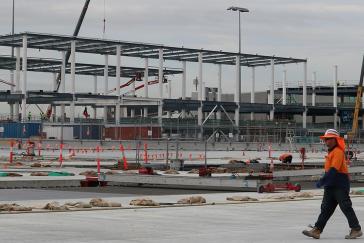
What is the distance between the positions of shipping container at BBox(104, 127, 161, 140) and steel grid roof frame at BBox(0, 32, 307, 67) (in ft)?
37.7

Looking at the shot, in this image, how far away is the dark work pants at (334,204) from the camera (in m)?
12.5

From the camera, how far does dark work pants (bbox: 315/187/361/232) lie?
41.0ft

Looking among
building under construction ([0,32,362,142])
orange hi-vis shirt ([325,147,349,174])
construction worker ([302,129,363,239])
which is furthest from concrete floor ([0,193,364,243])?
building under construction ([0,32,362,142])

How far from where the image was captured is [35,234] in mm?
12602

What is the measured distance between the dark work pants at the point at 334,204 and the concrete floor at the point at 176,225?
288mm

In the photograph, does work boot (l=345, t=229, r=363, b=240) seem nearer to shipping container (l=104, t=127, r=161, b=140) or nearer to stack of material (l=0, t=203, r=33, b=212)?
stack of material (l=0, t=203, r=33, b=212)

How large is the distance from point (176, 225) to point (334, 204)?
2.96 m

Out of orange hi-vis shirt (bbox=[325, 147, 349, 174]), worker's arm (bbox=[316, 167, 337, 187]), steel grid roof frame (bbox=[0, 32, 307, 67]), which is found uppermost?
steel grid roof frame (bbox=[0, 32, 307, 67])

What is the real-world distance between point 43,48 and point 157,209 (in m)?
85.2

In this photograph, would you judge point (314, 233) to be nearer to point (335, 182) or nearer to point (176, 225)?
point (335, 182)

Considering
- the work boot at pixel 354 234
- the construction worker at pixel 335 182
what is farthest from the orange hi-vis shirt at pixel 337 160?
the work boot at pixel 354 234

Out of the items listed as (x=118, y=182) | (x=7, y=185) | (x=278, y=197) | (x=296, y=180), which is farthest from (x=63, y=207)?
(x=296, y=180)

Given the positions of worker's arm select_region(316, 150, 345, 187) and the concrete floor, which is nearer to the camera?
the concrete floor

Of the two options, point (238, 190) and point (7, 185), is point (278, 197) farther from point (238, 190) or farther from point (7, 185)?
point (7, 185)
